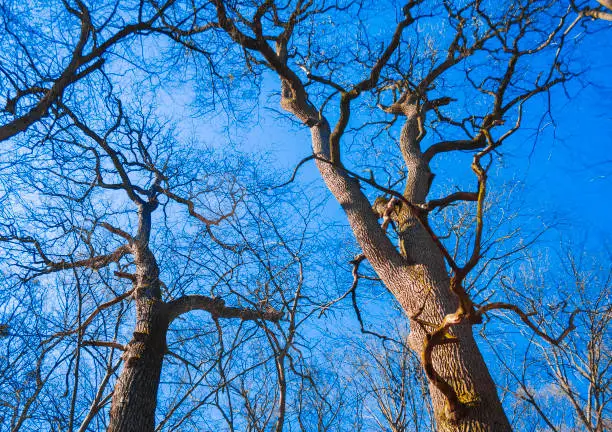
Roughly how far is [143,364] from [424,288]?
2.87m

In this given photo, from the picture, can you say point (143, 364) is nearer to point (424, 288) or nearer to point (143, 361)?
point (143, 361)

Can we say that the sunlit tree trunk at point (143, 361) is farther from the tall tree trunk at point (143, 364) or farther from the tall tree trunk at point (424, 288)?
the tall tree trunk at point (424, 288)

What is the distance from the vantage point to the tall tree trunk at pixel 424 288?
2.27m

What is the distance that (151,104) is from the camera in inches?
209

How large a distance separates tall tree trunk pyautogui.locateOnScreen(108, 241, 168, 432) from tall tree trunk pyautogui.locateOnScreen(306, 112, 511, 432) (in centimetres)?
245

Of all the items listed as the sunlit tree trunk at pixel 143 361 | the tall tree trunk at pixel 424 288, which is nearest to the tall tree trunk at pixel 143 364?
the sunlit tree trunk at pixel 143 361

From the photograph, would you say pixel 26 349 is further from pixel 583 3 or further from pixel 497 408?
pixel 583 3

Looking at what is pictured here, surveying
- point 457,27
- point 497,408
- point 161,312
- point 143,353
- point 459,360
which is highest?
point 457,27

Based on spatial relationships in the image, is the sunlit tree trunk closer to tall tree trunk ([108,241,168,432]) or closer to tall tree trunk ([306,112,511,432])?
tall tree trunk ([108,241,168,432])

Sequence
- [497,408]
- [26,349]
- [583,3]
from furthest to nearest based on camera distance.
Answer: [26,349], [583,3], [497,408]

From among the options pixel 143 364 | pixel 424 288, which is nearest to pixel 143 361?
pixel 143 364

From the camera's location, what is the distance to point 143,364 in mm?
3723

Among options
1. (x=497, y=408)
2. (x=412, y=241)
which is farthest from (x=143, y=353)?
(x=497, y=408)

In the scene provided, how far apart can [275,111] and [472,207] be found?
3180mm
